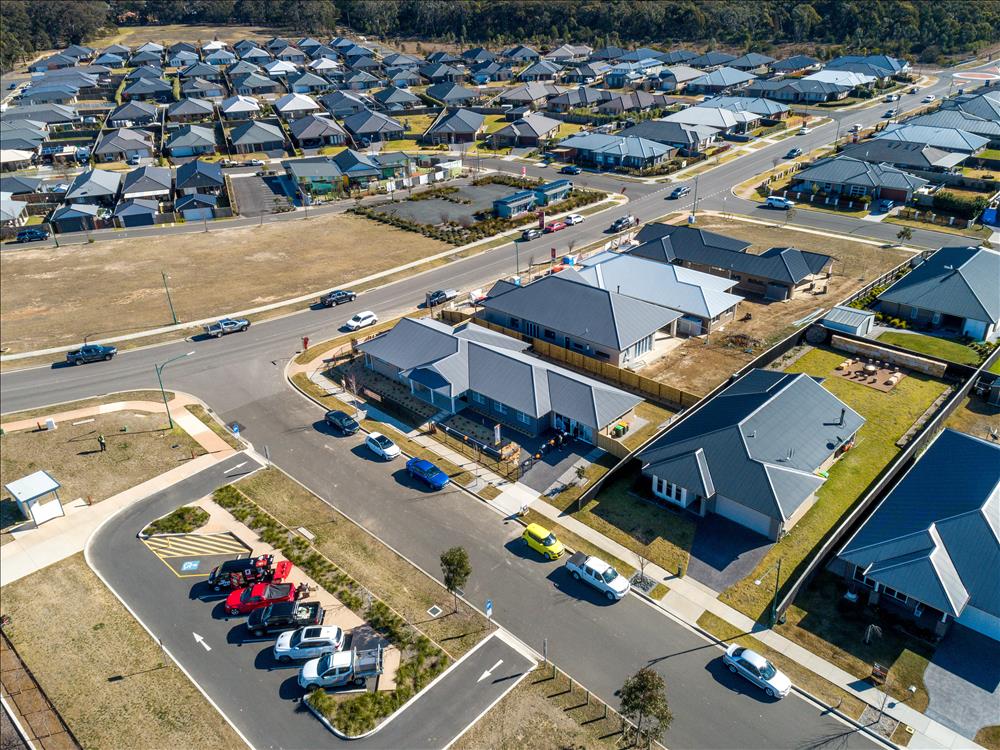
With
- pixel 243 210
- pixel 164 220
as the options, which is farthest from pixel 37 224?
Result: pixel 243 210

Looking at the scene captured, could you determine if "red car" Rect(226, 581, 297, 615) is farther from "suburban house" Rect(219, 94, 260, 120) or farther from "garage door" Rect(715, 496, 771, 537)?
"suburban house" Rect(219, 94, 260, 120)

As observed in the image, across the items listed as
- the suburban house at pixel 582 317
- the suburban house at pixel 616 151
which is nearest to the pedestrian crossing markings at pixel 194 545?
the suburban house at pixel 582 317

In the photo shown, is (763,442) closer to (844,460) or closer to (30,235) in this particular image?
(844,460)

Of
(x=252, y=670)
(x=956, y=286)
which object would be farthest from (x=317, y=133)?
(x=252, y=670)

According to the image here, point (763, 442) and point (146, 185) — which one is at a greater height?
point (146, 185)

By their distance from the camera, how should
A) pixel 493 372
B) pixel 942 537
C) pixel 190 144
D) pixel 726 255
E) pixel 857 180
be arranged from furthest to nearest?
pixel 190 144
pixel 857 180
pixel 726 255
pixel 493 372
pixel 942 537

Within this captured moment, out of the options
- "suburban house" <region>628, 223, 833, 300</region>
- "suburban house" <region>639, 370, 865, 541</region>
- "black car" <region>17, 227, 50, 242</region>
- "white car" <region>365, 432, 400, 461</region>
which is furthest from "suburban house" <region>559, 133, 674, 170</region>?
"white car" <region>365, 432, 400, 461</region>
